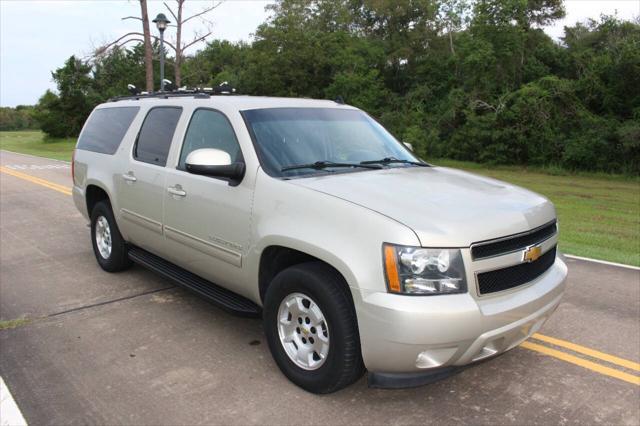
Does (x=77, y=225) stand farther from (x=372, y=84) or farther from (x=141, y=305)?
(x=372, y=84)

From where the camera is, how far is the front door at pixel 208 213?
391 cm

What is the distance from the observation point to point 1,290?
18.4ft

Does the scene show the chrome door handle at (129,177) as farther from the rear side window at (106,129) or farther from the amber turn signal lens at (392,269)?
the amber turn signal lens at (392,269)

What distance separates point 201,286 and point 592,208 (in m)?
13.2

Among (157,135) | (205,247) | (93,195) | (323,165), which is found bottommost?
(205,247)

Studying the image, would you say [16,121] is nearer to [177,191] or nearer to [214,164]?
[177,191]

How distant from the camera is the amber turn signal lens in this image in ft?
9.64

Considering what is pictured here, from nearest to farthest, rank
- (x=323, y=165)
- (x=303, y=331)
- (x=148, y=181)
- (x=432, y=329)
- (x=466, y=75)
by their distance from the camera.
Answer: (x=432, y=329), (x=303, y=331), (x=323, y=165), (x=148, y=181), (x=466, y=75)

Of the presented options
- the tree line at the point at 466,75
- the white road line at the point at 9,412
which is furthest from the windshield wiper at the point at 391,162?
the tree line at the point at 466,75

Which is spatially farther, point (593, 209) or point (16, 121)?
point (16, 121)

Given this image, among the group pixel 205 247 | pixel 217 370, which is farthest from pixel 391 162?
pixel 217 370

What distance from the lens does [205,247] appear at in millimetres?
4234

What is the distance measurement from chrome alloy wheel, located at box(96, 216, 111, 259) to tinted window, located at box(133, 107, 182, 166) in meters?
1.14

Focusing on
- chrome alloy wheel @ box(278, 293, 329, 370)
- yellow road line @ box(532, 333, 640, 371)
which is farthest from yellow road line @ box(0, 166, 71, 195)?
yellow road line @ box(532, 333, 640, 371)
